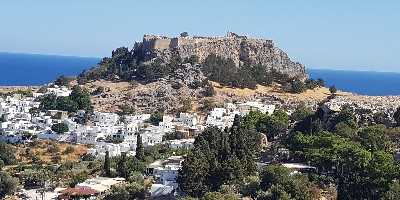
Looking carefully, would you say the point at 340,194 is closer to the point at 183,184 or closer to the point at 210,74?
the point at 183,184

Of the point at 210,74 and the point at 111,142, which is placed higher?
the point at 210,74

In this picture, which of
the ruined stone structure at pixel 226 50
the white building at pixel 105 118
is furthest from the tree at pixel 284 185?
the ruined stone structure at pixel 226 50

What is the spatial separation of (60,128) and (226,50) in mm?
33198

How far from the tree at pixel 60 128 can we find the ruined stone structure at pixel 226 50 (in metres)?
23.4

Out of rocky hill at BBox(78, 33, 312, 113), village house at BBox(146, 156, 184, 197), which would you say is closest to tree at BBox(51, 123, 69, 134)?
rocky hill at BBox(78, 33, 312, 113)

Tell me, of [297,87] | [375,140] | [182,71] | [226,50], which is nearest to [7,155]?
[182,71]

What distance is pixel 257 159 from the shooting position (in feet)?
166

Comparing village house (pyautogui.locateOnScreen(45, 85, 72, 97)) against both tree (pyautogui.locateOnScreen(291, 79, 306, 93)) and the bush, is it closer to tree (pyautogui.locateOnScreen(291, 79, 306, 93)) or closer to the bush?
the bush

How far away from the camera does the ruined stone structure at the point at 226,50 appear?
90250 mm

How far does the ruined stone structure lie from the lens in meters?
90.2

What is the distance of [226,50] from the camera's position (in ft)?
309

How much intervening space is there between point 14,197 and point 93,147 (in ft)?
55.3

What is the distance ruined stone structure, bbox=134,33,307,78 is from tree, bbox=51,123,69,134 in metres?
23.4

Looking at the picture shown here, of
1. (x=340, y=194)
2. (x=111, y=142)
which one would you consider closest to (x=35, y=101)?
(x=111, y=142)
